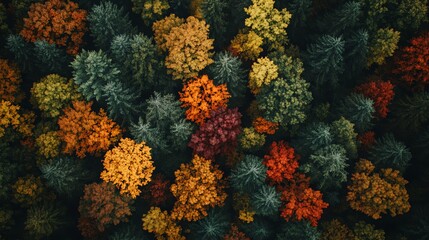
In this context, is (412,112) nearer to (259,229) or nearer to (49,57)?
(259,229)

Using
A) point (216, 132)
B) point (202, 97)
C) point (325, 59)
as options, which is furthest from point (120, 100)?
point (325, 59)

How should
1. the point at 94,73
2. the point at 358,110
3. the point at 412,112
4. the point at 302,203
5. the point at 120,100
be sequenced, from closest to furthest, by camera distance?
the point at 94,73
the point at 302,203
the point at 358,110
the point at 120,100
the point at 412,112

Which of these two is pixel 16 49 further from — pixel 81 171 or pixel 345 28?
pixel 345 28

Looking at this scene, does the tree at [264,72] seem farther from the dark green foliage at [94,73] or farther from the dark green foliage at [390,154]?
the dark green foliage at [94,73]

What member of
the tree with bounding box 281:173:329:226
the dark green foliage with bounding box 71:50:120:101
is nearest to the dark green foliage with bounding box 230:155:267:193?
the tree with bounding box 281:173:329:226

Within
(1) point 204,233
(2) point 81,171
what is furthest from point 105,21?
(1) point 204,233

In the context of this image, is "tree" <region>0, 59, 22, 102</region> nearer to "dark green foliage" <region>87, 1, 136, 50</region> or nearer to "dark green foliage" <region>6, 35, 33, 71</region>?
"dark green foliage" <region>6, 35, 33, 71</region>
